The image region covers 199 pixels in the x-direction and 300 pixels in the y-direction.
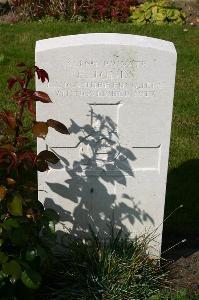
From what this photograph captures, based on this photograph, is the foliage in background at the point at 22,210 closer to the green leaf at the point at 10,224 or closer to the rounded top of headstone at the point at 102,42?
the green leaf at the point at 10,224

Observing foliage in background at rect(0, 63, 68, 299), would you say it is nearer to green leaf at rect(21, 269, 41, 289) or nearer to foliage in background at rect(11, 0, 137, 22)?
green leaf at rect(21, 269, 41, 289)

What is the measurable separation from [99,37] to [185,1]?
7.39 metres

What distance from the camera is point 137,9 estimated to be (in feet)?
32.1

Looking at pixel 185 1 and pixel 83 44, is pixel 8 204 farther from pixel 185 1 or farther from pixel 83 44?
pixel 185 1

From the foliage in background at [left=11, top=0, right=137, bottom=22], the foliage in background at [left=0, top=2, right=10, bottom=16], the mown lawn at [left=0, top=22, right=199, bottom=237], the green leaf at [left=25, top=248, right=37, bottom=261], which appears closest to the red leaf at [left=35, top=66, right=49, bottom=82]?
the mown lawn at [left=0, top=22, right=199, bottom=237]

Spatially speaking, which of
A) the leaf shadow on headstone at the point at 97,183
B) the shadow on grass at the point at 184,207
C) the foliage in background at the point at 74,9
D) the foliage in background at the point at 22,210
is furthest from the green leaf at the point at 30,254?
the foliage in background at the point at 74,9

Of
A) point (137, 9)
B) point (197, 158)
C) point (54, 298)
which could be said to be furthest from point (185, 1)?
point (54, 298)

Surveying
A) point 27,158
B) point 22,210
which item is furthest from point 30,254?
point 27,158

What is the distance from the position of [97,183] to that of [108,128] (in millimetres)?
365

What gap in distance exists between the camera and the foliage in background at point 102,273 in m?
3.87

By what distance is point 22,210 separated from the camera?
3496 mm

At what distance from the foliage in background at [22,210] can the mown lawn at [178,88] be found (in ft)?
0.94

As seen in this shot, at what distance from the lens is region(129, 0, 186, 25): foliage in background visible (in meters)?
9.61

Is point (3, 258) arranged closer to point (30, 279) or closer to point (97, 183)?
point (30, 279)
